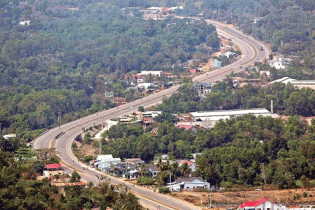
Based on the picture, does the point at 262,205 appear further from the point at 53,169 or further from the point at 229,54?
the point at 229,54

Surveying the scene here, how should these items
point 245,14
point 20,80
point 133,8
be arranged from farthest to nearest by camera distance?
point 133,8 < point 245,14 < point 20,80

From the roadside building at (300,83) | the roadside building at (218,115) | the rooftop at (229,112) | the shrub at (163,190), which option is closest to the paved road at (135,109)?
the shrub at (163,190)

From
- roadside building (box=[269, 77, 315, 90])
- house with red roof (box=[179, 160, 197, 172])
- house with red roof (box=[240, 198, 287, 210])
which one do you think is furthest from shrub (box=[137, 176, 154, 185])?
roadside building (box=[269, 77, 315, 90])

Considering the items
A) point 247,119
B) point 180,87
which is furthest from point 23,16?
point 247,119

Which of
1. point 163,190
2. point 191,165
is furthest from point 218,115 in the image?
point 163,190

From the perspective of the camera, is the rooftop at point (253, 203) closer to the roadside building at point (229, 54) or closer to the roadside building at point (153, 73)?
the roadside building at point (153, 73)

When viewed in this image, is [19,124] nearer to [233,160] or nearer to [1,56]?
[233,160]

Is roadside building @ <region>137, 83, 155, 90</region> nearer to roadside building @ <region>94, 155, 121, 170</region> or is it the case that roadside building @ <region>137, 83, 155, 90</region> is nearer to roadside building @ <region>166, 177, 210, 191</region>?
roadside building @ <region>94, 155, 121, 170</region>
